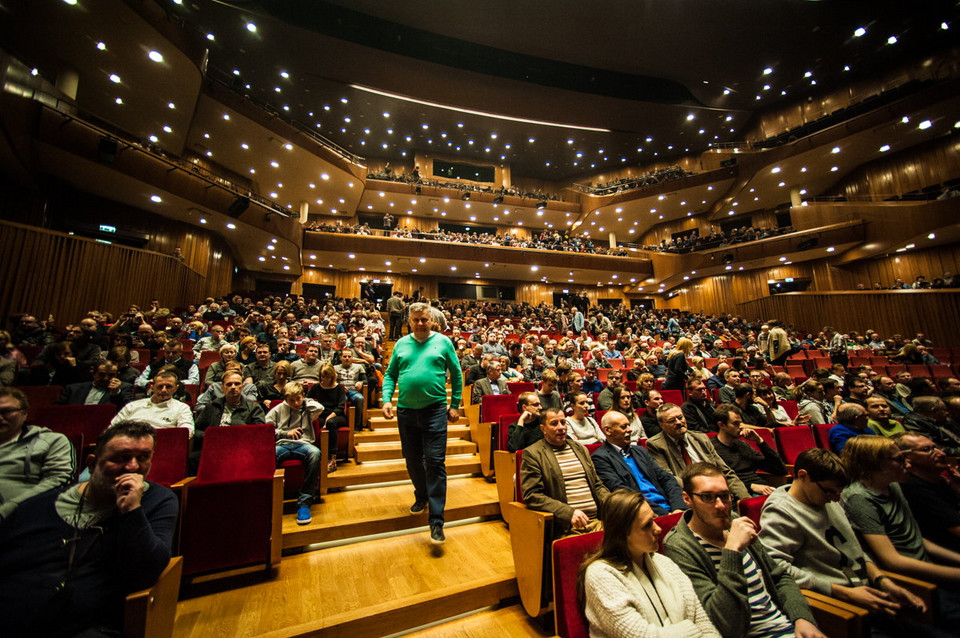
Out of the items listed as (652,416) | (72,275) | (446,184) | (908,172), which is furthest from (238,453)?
(908,172)

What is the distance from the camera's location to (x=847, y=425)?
2398 millimetres

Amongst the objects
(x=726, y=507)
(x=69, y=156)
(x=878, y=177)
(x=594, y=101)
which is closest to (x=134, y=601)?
(x=726, y=507)

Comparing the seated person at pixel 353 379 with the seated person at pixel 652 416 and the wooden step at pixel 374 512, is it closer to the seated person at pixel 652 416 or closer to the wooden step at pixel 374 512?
the wooden step at pixel 374 512

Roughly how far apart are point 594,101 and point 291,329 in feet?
39.5

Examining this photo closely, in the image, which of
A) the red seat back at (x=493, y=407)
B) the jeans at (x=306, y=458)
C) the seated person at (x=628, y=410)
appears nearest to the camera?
the jeans at (x=306, y=458)

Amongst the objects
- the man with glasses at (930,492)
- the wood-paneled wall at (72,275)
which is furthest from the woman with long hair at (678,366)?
the wood-paneled wall at (72,275)

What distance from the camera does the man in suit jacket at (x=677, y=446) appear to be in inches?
81.0

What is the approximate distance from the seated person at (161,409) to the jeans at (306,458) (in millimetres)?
532

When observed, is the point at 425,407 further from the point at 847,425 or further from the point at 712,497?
the point at 847,425

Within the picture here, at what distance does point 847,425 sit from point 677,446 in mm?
1270

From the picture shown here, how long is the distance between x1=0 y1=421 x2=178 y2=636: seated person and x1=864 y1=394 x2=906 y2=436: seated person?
3.87 meters

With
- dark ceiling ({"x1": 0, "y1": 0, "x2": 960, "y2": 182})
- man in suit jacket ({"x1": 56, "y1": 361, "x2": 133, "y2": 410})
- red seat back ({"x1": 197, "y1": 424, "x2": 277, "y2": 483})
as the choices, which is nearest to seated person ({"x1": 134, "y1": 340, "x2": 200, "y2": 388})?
man in suit jacket ({"x1": 56, "y1": 361, "x2": 133, "y2": 410})

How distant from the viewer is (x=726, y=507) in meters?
1.17

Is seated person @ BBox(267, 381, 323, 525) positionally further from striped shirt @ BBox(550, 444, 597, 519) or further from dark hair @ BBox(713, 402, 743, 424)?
dark hair @ BBox(713, 402, 743, 424)
